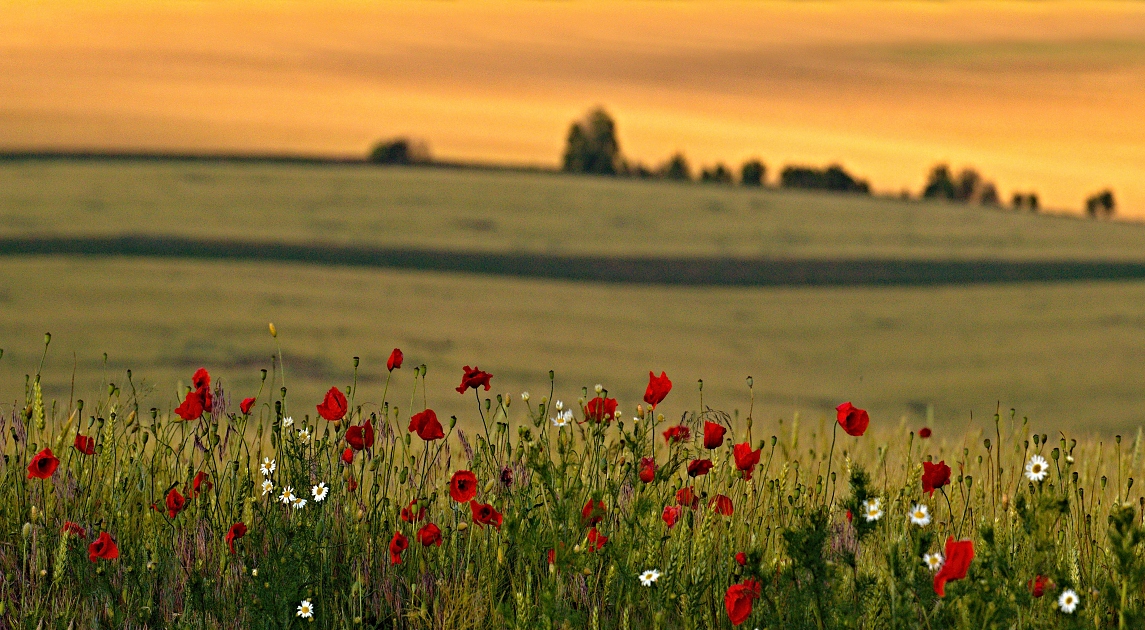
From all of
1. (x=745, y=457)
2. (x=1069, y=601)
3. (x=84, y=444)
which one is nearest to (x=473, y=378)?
(x=745, y=457)

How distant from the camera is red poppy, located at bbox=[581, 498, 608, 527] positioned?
3191 millimetres

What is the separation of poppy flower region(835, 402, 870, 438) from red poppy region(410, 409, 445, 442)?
1.27 m

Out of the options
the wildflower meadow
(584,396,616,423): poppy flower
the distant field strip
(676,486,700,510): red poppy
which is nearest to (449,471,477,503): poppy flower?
the wildflower meadow

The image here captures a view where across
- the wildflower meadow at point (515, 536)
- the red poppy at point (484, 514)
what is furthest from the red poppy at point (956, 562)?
the red poppy at point (484, 514)

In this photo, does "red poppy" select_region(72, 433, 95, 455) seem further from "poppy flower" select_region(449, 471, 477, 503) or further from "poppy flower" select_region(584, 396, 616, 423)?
"poppy flower" select_region(584, 396, 616, 423)

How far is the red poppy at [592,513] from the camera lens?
319 cm

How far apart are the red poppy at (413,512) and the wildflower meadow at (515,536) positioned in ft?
0.08

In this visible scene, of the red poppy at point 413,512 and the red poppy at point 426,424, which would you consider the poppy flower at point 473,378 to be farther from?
the red poppy at point 413,512

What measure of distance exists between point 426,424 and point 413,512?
1.56 feet

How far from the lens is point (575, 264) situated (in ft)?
54.8

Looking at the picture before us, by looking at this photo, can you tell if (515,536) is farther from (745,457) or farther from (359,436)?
(745,457)

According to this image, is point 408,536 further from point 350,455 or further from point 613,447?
point 613,447

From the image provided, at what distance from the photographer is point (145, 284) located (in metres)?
14.2

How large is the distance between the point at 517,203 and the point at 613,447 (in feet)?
59.0
